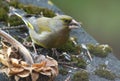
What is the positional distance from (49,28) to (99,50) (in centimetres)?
38

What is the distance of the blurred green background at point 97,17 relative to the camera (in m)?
7.91

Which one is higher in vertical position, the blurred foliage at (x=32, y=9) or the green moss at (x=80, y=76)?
the blurred foliage at (x=32, y=9)

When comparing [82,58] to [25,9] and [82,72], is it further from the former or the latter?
[25,9]

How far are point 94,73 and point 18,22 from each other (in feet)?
2.33

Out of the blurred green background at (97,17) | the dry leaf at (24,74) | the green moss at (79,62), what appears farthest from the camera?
the blurred green background at (97,17)

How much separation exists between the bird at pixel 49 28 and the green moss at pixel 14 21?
0.09 feet

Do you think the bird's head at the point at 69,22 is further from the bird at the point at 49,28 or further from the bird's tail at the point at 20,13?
the bird's tail at the point at 20,13

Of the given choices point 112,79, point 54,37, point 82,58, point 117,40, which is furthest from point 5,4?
point 117,40

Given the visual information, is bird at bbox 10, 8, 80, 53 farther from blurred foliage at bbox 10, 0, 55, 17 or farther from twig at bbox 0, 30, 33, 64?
twig at bbox 0, 30, 33, 64

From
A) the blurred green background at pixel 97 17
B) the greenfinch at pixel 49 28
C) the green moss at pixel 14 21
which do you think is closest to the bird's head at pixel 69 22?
the greenfinch at pixel 49 28

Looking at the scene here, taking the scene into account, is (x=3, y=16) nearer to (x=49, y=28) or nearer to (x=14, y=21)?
(x=14, y=21)

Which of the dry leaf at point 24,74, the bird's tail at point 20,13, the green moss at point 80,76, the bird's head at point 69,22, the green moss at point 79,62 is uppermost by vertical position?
the bird's head at point 69,22

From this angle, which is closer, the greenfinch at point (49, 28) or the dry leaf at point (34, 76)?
the dry leaf at point (34, 76)

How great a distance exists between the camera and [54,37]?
3.61 m
